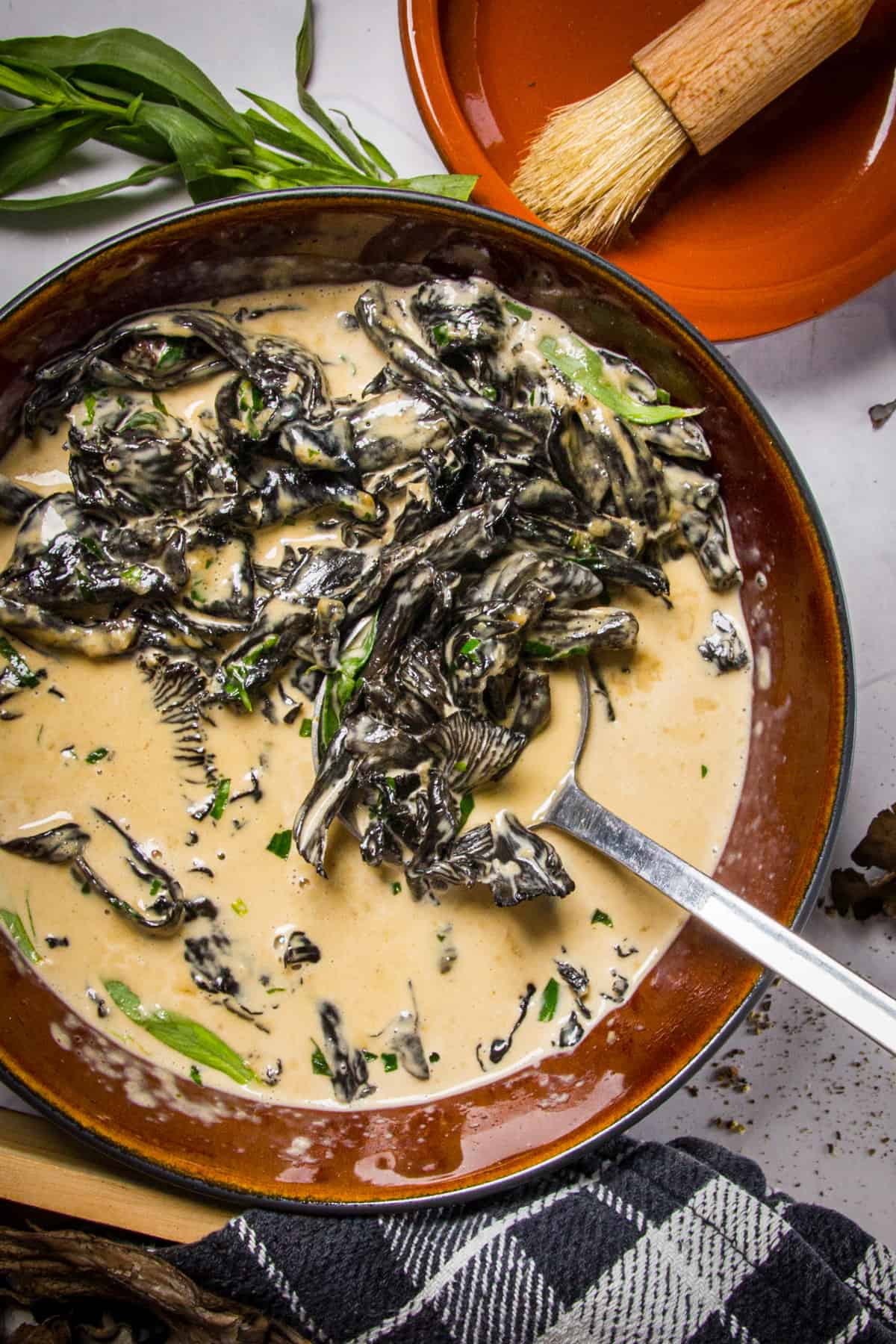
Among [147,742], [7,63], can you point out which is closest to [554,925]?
[147,742]

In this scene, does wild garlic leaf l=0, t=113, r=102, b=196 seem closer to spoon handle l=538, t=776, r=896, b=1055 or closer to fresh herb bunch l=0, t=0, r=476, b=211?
fresh herb bunch l=0, t=0, r=476, b=211

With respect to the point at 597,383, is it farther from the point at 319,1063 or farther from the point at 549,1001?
the point at 319,1063

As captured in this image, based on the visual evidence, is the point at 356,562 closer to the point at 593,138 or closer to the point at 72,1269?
the point at 593,138

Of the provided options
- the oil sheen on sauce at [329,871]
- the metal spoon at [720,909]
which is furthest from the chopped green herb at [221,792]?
the metal spoon at [720,909]

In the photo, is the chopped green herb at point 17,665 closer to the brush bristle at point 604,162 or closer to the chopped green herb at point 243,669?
the chopped green herb at point 243,669

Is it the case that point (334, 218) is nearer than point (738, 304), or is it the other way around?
point (334, 218)

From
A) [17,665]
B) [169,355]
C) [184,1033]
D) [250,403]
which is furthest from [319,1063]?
[169,355]

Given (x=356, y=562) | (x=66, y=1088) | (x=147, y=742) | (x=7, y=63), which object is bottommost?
(x=66, y=1088)
